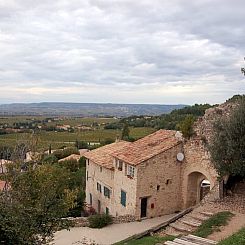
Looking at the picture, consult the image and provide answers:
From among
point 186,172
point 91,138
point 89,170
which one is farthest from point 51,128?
point 186,172

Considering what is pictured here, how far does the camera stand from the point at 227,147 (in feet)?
57.1

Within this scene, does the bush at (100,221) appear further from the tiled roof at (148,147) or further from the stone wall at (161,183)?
the tiled roof at (148,147)

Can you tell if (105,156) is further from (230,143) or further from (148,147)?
(230,143)

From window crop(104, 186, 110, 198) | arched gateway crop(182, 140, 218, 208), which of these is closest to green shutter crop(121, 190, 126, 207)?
window crop(104, 186, 110, 198)

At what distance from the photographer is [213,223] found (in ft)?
54.2

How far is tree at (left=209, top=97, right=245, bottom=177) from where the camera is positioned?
17219 millimetres

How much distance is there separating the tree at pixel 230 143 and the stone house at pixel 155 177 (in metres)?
4.02

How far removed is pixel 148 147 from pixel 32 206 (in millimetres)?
12053

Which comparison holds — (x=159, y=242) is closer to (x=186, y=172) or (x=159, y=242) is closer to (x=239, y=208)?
(x=239, y=208)

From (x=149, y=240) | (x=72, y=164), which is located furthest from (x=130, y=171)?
(x=72, y=164)

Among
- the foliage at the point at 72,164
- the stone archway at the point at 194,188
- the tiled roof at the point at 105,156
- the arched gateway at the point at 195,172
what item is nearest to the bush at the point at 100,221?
the tiled roof at the point at 105,156

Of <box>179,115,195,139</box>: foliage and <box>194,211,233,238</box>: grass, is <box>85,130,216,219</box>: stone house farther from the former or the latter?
<box>194,211,233,238</box>: grass

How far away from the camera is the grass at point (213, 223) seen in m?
15.6

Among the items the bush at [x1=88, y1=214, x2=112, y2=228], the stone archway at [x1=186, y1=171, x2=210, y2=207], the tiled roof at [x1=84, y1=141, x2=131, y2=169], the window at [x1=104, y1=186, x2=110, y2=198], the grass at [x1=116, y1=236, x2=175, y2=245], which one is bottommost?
the bush at [x1=88, y1=214, x2=112, y2=228]
